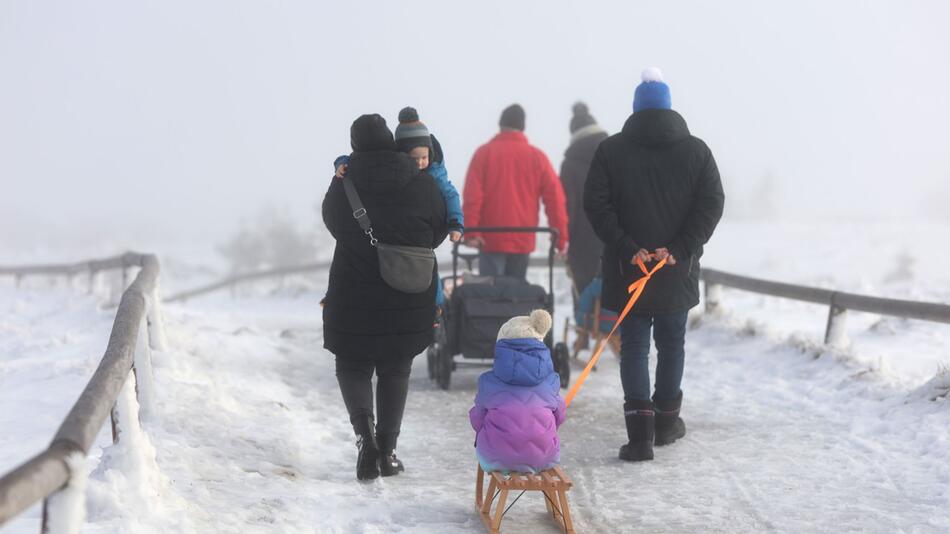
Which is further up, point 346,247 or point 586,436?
point 346,247

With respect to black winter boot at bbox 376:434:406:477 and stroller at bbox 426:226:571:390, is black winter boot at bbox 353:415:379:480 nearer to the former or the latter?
black winter boot at bbox 376:434:406:477

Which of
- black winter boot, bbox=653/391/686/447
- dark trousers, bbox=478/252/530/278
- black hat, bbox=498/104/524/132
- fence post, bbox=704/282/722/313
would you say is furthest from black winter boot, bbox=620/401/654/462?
fence post, bbox=704/282/722/313

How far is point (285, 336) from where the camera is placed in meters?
11.5

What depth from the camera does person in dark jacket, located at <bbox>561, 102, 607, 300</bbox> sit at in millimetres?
10305

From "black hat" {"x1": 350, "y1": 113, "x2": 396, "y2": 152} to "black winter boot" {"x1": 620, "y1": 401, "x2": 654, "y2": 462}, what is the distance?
217 centimetres

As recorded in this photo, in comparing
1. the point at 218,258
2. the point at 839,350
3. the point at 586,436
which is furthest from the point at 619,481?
the point at 218,258

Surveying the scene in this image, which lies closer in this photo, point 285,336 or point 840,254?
point 285,336

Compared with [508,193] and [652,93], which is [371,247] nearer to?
[652,93]

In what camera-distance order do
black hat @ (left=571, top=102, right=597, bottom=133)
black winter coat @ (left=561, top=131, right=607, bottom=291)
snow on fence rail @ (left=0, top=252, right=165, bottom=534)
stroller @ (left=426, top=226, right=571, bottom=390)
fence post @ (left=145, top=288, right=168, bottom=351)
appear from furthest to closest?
1. black hat @ (left=571, top=102, right=597, bottom=133)
2. black winter coat @ (left=561, top=131, right=607, bottom=291)
3. stroller @ (left=426, top=226, right=571, bottom=390)
4. fence post @ (left=145, top=288, right=168, bottom=351)
5. snow on fence rail @ (left=0, top=252, right=165, bottom=534)

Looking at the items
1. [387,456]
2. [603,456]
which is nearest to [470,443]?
[603,456]

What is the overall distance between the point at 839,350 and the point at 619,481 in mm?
3825

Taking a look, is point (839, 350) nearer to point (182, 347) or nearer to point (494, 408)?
point (494, 408)

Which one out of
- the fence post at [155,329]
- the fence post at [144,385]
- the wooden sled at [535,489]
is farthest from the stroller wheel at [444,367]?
the wooden sled at [535,489]

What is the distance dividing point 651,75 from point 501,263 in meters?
3.48
